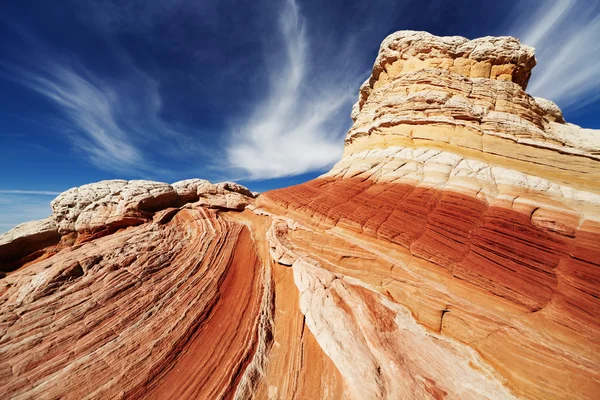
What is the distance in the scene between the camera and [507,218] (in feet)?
23.4

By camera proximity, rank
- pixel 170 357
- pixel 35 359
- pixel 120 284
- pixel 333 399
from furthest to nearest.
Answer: pixel 120 284
pixel 170 357
pixel 35 359
pixel 333 399

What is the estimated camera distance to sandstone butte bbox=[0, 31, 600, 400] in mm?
4551

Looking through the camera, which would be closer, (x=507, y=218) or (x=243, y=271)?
(x=507, y=218)

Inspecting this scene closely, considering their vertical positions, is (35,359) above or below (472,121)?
below

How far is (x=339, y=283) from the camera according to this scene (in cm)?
640

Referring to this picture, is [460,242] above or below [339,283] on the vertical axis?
above

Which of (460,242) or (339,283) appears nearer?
(339,283)

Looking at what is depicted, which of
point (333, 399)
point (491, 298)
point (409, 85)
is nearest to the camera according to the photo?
point (333, 399)

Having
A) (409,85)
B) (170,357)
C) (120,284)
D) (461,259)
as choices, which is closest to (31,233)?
(120,284)

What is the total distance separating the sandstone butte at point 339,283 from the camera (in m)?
4.55

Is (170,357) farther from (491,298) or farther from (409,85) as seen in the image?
(409,85)

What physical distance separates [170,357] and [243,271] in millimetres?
3159

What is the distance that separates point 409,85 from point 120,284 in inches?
725

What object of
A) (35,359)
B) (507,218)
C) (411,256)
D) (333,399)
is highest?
(507,218)
